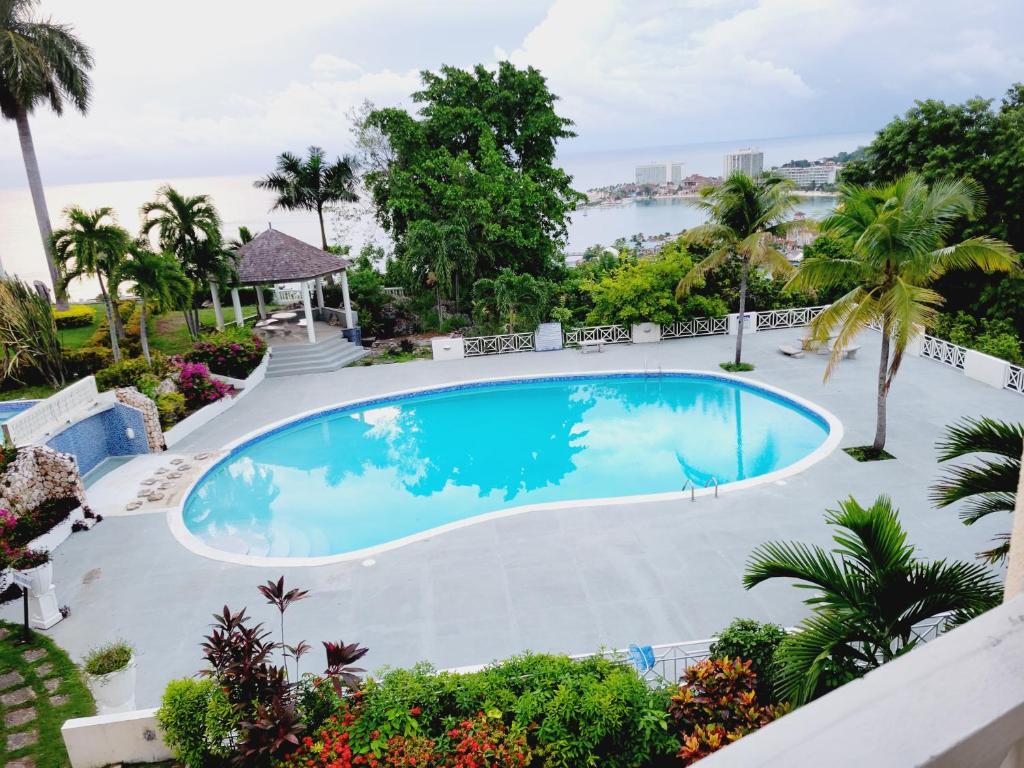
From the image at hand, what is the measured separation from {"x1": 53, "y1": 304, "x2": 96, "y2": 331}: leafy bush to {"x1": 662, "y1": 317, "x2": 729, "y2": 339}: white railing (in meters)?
18.5

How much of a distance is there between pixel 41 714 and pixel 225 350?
13.3m

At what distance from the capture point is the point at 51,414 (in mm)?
13953

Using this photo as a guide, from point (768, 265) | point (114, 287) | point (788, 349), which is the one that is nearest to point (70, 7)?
point (114, 287)

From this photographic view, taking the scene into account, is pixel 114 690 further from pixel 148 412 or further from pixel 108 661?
pixel 148 412

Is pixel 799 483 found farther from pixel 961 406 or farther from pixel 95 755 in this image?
pixel 95 755

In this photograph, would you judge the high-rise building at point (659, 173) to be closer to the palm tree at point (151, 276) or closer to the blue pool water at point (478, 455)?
the blue pool water at point (478, 455)

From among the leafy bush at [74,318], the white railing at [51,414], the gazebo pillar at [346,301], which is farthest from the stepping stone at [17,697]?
the leafy bush at [74,318]

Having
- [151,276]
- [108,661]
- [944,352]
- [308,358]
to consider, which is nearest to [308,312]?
[308,358]

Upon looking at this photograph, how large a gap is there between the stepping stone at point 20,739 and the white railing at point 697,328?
19.0 m

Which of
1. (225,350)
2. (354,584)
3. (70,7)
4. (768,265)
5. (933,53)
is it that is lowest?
(354,584)

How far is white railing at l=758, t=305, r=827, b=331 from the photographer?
920 inches

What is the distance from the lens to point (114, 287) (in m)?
17.1

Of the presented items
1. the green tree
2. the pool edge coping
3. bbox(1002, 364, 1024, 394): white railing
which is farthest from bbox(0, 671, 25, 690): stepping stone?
bbox(1002, 364, 1024, 394): white railing

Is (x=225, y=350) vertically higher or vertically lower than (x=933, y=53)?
lower
